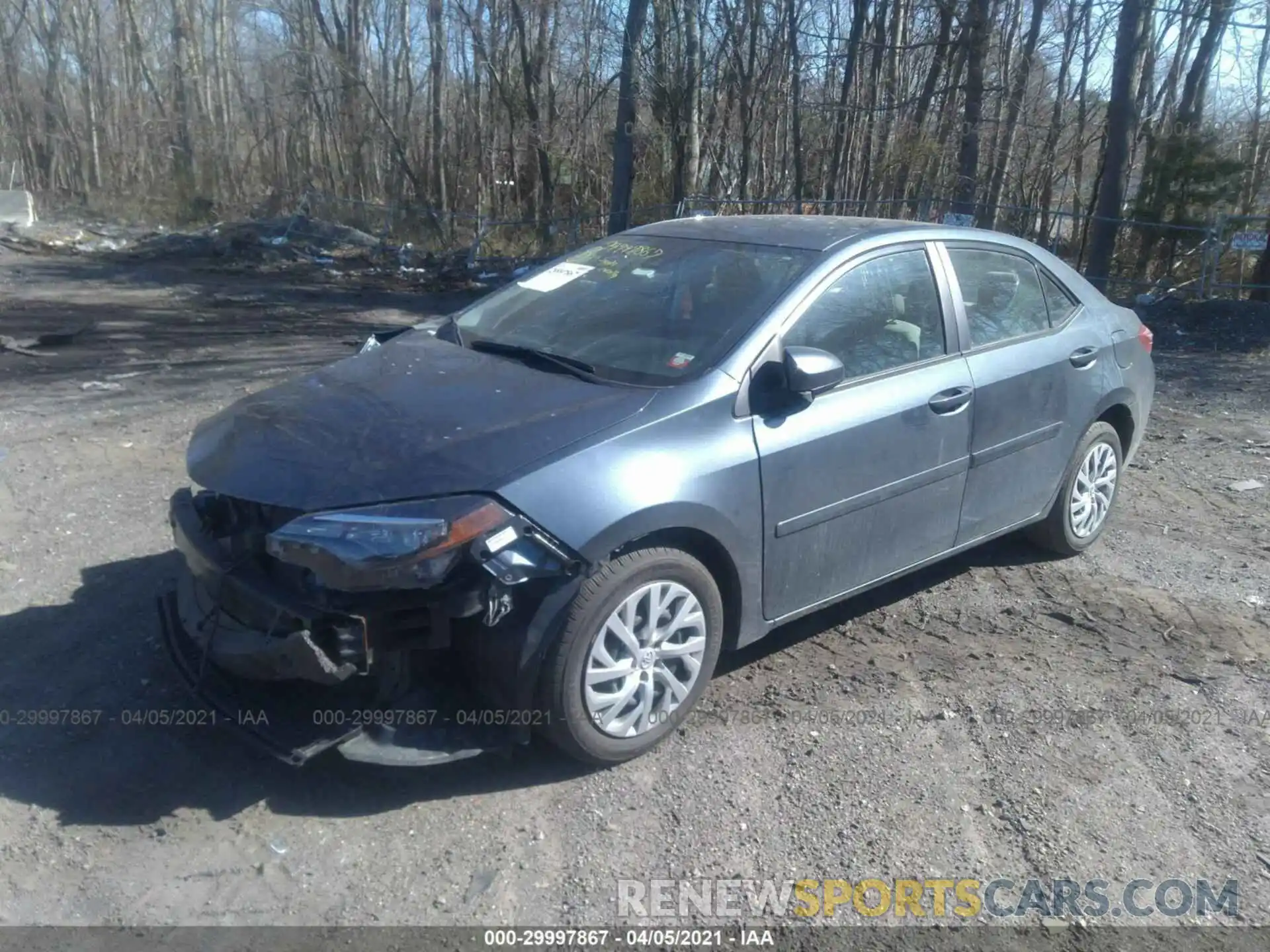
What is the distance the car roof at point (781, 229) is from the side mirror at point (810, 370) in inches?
26.2

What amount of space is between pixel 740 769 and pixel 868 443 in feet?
4.31

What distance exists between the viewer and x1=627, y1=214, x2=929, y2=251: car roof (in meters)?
4.64

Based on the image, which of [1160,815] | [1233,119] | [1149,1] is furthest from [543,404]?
[1233,119]

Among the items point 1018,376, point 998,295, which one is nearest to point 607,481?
point 1018,376

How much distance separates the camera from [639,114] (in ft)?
68.2

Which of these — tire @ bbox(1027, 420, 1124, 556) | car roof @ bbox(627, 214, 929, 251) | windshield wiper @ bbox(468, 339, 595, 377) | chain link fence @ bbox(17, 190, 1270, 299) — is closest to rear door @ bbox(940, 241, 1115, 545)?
tire @ bbox(1027, 420, 1124, 556)

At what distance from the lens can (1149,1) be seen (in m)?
16.2

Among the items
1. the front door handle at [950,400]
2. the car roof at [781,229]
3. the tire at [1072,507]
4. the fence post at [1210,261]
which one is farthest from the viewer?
the fence post at [1210,261]

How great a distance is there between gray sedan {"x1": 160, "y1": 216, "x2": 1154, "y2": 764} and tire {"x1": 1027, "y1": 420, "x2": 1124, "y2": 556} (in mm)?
255

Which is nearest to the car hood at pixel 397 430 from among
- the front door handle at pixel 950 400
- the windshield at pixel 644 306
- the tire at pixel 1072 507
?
the windshield at pixel 644 306

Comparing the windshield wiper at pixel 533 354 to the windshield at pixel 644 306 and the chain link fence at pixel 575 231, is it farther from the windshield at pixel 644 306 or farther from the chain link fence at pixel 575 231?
the chain link fence at pixel 575 231

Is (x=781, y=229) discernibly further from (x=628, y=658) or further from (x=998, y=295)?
(x=628, y=658)

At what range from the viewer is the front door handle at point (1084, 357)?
5.31m

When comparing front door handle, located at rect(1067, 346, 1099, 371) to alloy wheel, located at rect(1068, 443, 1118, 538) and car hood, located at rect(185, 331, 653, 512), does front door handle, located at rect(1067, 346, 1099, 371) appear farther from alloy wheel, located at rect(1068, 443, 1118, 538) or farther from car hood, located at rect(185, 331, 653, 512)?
car hood, located at rect(185, 331, 653, 512)
